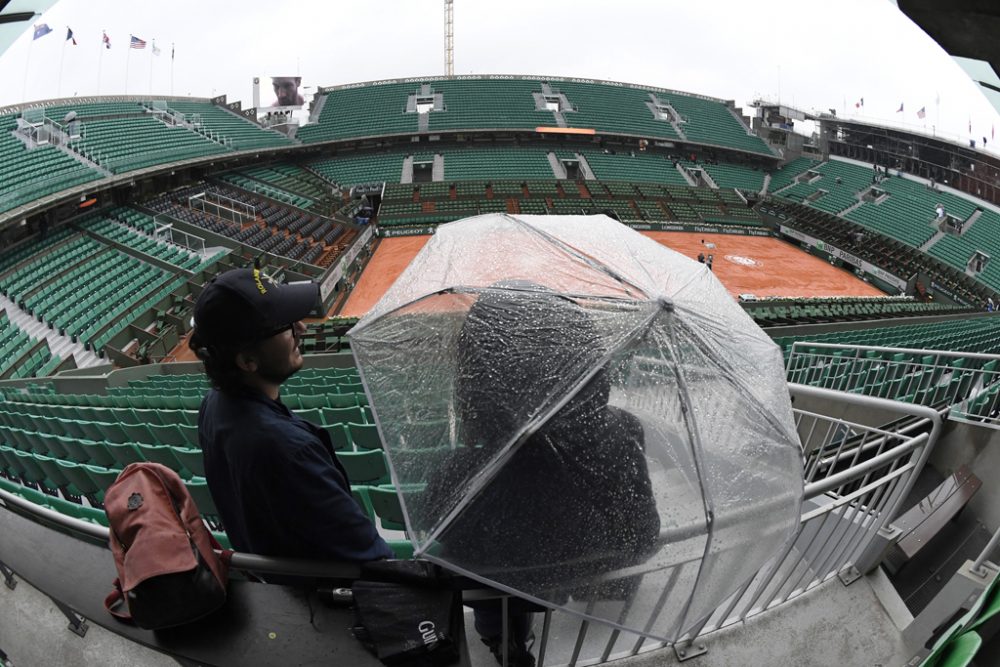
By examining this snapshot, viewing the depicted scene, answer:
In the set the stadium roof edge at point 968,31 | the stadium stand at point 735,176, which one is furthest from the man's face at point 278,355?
the stadium stand at point 735,176

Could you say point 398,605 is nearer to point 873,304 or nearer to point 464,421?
point 464,421

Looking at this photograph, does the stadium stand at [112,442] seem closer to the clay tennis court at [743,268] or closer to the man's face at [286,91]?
the clay tennis court at [743,268]

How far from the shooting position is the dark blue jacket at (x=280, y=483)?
160 cm

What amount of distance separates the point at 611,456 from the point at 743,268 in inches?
952

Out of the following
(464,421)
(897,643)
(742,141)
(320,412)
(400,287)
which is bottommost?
(320,412)

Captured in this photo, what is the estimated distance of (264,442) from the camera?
62.9 inches

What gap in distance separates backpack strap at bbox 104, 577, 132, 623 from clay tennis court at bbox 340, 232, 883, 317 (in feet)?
51.6

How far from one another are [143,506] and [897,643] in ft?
9.94

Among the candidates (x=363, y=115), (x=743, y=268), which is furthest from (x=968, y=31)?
(x=363, y=115)

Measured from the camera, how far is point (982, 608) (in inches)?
55.5

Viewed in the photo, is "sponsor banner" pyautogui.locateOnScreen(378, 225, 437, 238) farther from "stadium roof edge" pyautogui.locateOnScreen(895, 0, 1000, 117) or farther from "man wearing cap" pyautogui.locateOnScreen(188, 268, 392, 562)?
"stadium roof edge" pyautogui.locateOnScreen(895, 0, 1000, 117)

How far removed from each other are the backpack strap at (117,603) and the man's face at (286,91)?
1533 inches

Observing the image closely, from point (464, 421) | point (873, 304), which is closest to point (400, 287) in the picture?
point (464, 421)

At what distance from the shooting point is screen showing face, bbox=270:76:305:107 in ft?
115
